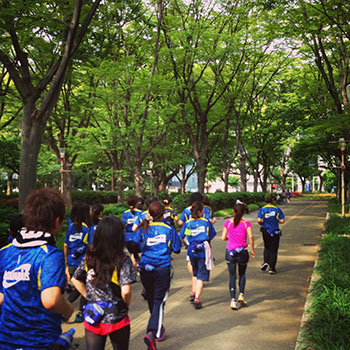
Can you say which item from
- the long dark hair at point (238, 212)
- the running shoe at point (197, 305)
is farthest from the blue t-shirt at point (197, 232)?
the running shoe at point (197, 305)

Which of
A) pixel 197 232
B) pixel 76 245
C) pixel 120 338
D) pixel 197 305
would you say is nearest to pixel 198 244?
pixel 197 232

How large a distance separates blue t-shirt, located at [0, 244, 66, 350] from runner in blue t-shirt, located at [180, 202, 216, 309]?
3900 millimetres

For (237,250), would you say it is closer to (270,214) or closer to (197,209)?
(197,209)

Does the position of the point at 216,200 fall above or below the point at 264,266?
above

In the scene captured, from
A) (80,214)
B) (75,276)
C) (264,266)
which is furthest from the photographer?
(264,266)

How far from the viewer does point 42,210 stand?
7.75 ft

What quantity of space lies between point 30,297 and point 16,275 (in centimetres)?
16

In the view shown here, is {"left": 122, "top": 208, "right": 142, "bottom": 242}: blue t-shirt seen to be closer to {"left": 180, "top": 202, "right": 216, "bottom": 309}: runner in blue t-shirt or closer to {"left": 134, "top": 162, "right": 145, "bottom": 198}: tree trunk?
{"left": 180, "top": 202, "right": 216, "bottom": 309}: runner in blue t-shirt

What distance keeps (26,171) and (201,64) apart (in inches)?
560

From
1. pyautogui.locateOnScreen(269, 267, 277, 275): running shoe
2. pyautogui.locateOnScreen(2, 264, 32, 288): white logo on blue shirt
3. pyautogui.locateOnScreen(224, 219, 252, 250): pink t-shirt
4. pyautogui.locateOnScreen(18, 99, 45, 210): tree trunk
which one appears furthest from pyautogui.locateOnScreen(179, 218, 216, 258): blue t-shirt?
pyautogui.locateOnScreen(18, 99, 45, 210): tree trunk

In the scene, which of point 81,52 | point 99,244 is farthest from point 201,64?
point 99,244

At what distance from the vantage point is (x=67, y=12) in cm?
972

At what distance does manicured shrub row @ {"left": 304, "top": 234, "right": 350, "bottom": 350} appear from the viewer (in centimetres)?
412

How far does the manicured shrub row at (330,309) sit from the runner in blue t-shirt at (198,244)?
5.46 feet
